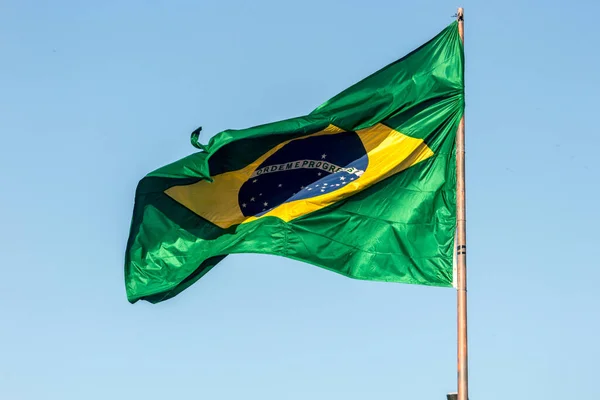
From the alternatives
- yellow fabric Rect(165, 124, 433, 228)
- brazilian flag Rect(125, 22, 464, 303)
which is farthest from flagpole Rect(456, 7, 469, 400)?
yellow fabric Rect(165, 124, 433, 228)

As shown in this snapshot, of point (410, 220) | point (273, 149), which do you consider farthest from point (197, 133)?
point (410, 220)

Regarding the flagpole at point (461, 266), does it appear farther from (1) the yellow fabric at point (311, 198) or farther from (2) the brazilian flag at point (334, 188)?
(1) the yellow fabric at point (311, 198)

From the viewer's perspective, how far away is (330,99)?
21.5m

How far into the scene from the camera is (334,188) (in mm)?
21500

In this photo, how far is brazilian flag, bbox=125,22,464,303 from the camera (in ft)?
67.7

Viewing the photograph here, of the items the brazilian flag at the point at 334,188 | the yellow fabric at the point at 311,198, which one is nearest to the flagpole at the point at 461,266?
the brazilian flag at the point at 334,188

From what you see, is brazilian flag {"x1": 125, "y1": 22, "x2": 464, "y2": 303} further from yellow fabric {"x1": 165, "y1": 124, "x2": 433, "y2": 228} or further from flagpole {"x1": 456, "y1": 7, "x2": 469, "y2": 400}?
flagpole {"x1": 456, "y1": 7, "x2": 469, "y2": 400}

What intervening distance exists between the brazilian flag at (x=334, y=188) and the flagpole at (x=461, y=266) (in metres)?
1.13

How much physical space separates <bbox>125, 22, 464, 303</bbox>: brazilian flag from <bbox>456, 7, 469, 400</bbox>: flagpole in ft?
3.72

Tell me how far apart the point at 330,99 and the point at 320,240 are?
113 inches

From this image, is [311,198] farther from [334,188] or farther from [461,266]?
[461,266]

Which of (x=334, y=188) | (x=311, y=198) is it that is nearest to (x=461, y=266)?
(x=334, y=188)

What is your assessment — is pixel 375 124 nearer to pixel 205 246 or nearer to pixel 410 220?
pixel 410 220

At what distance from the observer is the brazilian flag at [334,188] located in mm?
20641
